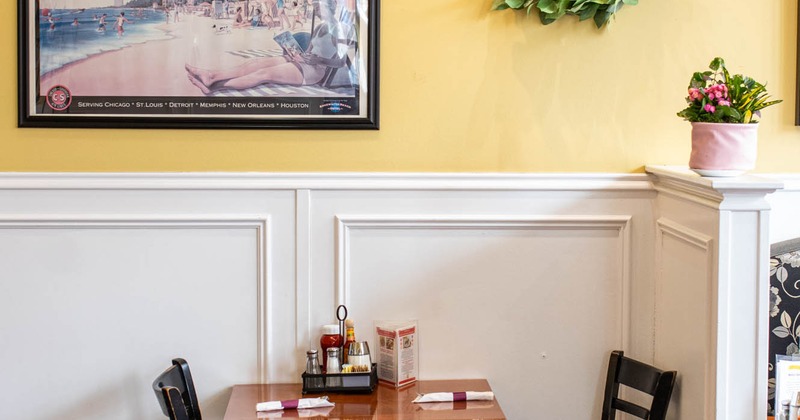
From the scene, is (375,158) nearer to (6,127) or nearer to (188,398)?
(188,398)

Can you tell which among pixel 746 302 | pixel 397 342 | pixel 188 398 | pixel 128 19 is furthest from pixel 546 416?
pixel 128 19

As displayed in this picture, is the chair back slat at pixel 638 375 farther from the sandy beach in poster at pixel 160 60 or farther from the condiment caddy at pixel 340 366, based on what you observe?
the sandy beach in poster at pixel 160 60

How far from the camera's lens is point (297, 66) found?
8.37 ft

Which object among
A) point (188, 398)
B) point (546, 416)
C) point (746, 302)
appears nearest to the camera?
point (746, 302)

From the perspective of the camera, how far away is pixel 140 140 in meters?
2.56

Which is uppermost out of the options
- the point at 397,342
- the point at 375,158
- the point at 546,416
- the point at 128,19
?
the point at 128,19

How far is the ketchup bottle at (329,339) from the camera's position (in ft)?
8.30

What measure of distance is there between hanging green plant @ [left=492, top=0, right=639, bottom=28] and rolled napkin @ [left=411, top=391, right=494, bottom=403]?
109 cm

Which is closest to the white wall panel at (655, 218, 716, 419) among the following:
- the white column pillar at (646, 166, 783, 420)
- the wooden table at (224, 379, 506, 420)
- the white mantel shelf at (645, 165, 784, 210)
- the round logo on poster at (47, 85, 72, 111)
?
the white column pillar at (646, 166, 783, 420)

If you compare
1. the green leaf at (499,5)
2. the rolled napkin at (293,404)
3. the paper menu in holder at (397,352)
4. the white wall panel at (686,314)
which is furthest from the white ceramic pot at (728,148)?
the rolled napkin at (293,404)

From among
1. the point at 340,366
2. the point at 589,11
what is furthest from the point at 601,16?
the point at 340,366

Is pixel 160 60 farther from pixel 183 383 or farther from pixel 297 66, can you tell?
pixel 183 383

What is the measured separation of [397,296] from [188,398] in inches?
26.4

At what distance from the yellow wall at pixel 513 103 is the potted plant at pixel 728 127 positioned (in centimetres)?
44
